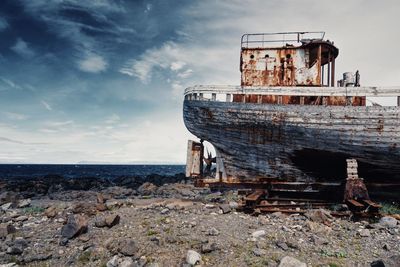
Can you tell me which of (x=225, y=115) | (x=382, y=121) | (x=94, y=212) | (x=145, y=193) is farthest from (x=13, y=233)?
(x=382, y=121)

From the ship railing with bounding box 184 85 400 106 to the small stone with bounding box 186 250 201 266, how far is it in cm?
708

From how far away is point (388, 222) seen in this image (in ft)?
26.1

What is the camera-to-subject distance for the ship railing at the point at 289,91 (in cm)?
1038

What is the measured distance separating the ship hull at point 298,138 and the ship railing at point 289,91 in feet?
1.27

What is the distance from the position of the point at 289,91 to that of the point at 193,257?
7.46 m

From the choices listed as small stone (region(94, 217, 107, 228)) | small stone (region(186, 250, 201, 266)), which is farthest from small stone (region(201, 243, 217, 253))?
small stone (region(94, 217, 107, 228))

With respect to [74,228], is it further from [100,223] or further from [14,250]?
[14,250]

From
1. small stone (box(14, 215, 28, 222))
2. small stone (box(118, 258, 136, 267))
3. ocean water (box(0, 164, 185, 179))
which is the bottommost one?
ocean water (box(0, 164, 185, 179))

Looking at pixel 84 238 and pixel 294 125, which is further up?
pixel 294 125

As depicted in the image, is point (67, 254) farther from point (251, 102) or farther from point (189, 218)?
point (251, 102)

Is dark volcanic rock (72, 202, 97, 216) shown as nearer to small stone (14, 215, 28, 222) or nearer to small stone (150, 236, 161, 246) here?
small stone (14, 215, 28, 222)

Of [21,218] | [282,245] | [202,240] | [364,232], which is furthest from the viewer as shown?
[21,218]

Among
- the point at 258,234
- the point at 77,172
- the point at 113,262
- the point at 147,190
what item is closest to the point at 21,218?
the point at 113,262

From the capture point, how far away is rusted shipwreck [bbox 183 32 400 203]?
10.5 m
